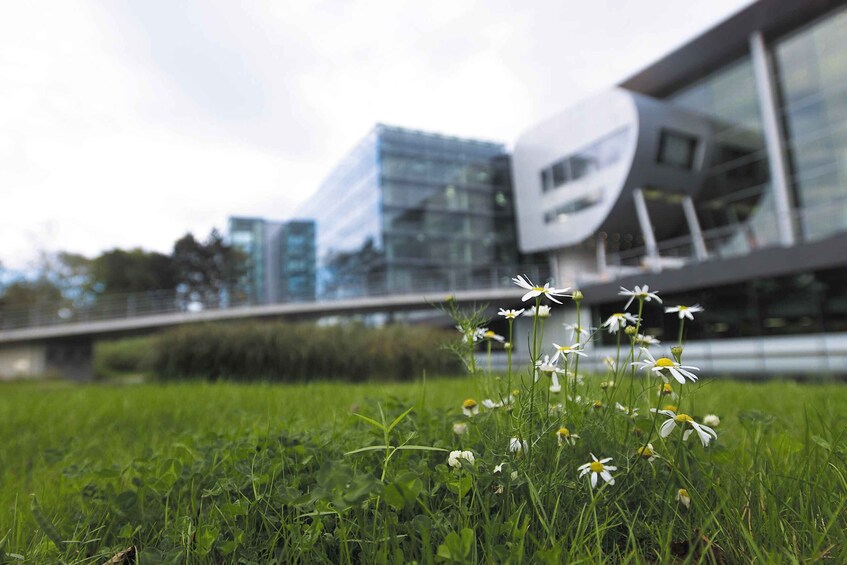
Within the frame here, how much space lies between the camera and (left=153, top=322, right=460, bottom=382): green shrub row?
9.47 metres

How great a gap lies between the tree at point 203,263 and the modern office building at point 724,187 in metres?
26.4

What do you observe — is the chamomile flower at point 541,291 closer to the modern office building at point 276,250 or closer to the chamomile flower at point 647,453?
the chamomile flower at point 647,453

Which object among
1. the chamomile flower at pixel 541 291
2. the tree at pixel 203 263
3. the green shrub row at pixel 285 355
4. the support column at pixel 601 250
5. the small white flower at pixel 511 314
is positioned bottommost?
the green shrub row at pixel 285 355

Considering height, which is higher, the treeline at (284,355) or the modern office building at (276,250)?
the modern office building at (276,250)

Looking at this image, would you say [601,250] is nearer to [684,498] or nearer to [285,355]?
[285,355]

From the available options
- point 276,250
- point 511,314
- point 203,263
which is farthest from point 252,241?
point 511,314

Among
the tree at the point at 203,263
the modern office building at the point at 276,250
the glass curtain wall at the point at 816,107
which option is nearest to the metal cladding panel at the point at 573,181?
the glass curtain wall at the point at 816,107

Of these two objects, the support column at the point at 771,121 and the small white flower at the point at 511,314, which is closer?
the small white flower at the point at 511,314

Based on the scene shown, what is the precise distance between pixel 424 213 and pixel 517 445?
31334mm

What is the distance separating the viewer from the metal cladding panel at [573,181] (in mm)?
25547

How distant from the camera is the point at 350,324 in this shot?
11359 millimetres

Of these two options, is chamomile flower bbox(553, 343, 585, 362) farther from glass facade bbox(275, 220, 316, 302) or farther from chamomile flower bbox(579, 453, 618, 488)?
glass facade bbox(275, 220, 316, 302)

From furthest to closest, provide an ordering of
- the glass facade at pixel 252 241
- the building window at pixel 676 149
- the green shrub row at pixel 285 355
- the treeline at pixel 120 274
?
the glass facade at pixel 252 241
the treeline at pixel 120 274
the building window at pixel 676 149
the green shrub row at pixel 285 355

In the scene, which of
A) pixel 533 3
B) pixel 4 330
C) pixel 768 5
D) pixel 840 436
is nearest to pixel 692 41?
pixel 768 5
